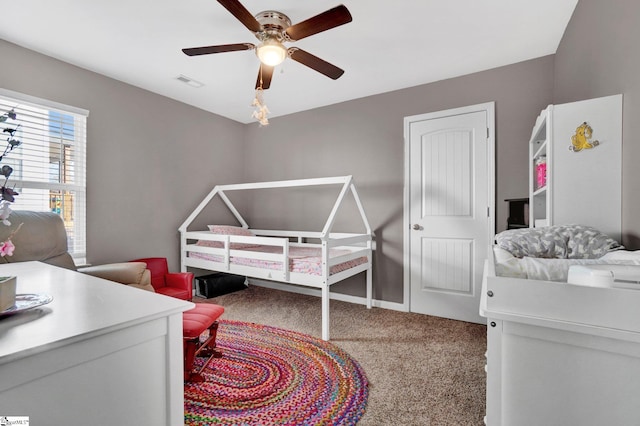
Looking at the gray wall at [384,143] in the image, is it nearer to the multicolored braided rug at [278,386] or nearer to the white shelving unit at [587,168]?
the white shelving unit at [587,168]

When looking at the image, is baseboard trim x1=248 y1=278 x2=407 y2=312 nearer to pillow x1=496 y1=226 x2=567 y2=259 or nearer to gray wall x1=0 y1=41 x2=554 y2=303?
gray wall x1=0 y1=41 x2=554 y2=303

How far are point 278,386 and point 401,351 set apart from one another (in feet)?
3.17

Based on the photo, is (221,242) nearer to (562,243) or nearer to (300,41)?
(300,41)

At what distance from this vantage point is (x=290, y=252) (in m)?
3.32

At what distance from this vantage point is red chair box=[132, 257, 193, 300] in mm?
2758

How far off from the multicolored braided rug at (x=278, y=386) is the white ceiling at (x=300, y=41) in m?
2.34

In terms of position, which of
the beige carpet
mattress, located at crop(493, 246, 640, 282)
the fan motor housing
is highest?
the fan motor housing

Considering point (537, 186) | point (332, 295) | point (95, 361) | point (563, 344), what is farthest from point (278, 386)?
point (537, 186)

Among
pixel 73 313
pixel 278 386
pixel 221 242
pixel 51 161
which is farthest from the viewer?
pixel 221 242

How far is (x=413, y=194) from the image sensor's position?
10.3 feet

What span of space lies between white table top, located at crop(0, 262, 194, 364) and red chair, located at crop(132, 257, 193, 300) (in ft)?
5.14

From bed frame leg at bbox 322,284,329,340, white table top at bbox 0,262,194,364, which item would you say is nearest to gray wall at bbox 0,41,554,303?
bed frame leg at bbox 322,284,329,340

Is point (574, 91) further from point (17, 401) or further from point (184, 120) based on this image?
point (184, 120)

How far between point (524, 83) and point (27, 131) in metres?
4.26
